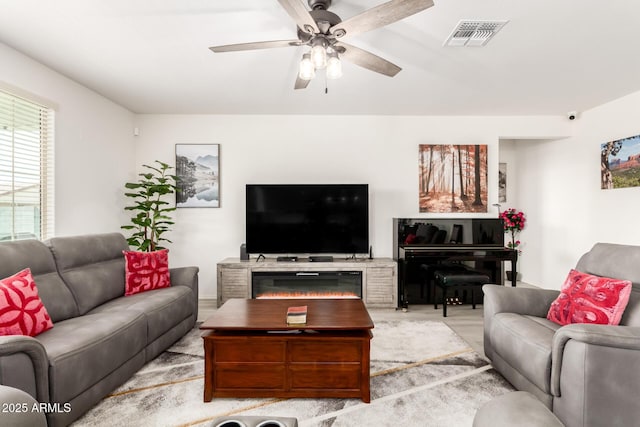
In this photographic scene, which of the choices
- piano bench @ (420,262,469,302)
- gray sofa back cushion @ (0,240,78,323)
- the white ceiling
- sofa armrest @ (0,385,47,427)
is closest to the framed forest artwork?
the white ceiling

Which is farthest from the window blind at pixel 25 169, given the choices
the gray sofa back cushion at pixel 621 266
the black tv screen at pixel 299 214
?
the gray sofa back cushion at pixel 621 266

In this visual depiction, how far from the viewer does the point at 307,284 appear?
4055 mm

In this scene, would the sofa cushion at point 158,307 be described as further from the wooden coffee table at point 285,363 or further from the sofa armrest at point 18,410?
the sofa armrest at point 18,410

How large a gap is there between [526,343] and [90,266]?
3327 mm

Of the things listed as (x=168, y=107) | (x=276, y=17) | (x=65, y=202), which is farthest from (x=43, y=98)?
(x=276, y=17)

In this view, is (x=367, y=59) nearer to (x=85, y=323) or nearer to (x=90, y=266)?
(x=85, y=323)

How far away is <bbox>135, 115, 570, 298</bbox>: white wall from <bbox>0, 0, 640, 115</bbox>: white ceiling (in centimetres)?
30

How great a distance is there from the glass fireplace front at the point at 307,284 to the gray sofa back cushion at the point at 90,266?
1505 mm

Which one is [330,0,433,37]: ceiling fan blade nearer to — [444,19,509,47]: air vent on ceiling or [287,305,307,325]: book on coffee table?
[444,19,509,47]: air vent on ceiling

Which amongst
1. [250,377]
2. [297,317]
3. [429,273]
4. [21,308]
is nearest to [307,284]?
[429,273]

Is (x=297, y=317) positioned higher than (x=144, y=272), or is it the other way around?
(x=144, y=272)

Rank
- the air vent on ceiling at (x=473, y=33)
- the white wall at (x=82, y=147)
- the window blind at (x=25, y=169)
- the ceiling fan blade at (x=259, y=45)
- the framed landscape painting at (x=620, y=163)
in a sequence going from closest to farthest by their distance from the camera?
the ceiling fan blade at (x=259, y=45) < the air vent on ceiling at (x=473, y=33) < the window blind at (x=25, y=169) < the white wall at (x=82, y=147) < the framed landscape painting at (x=620, y=163)

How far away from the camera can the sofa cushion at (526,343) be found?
5.88 feet

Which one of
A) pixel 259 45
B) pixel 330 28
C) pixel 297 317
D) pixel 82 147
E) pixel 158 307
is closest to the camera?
pixel 330 28
